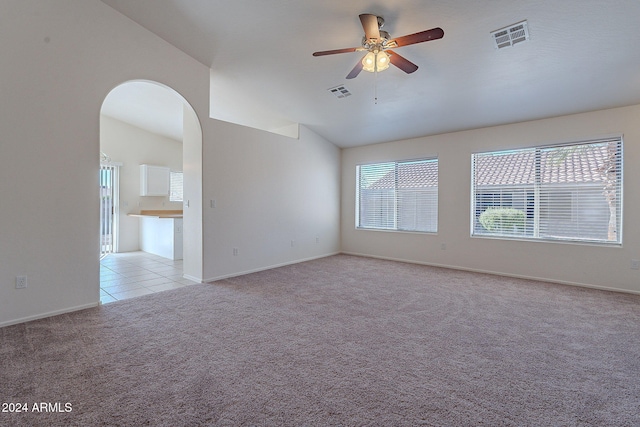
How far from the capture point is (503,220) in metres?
5.11

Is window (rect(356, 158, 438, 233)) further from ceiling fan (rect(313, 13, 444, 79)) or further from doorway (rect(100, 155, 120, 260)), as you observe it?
doorway (rect(100, 155, 120, 260))

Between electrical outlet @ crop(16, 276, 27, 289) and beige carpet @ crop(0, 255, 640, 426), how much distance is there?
390 mm

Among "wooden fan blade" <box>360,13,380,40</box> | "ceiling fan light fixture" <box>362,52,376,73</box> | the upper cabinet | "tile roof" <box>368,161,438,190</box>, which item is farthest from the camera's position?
the upper cabinet

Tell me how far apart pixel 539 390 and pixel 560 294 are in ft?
9.08

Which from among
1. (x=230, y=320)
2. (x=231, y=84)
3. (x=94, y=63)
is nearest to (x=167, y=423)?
(x=230, y=320)

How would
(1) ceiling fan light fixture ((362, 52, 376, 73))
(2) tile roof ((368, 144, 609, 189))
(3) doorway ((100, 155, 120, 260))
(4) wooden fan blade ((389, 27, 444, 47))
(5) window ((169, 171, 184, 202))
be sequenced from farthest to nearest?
(5) window ((169, 171, 184, 202)), (3) doorway ((100, 155, 120, 260)), (2) tile roof ((368, 144, 609, 189)), (1) ceiling fan light fixture ((362, 52, 376, 73)), (4) wooden fan blade ((389, 27, 444, 47))

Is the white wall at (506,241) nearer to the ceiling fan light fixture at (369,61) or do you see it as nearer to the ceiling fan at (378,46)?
the ceiling fan at (378,46)

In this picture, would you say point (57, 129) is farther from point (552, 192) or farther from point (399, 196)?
point (552, 192)

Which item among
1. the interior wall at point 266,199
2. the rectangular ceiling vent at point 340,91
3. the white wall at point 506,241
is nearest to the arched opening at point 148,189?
the interior wall at point 266,199

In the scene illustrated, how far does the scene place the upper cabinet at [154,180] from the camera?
7332mm

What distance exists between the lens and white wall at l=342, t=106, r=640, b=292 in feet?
13.4

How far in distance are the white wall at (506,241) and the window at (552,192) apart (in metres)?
0.15

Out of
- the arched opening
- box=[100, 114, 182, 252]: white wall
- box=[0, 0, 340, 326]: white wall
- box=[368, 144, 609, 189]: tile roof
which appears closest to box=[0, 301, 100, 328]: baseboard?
box=[0, 0, 340, 326]: white wall

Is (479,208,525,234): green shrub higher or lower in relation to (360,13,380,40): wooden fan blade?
lower
